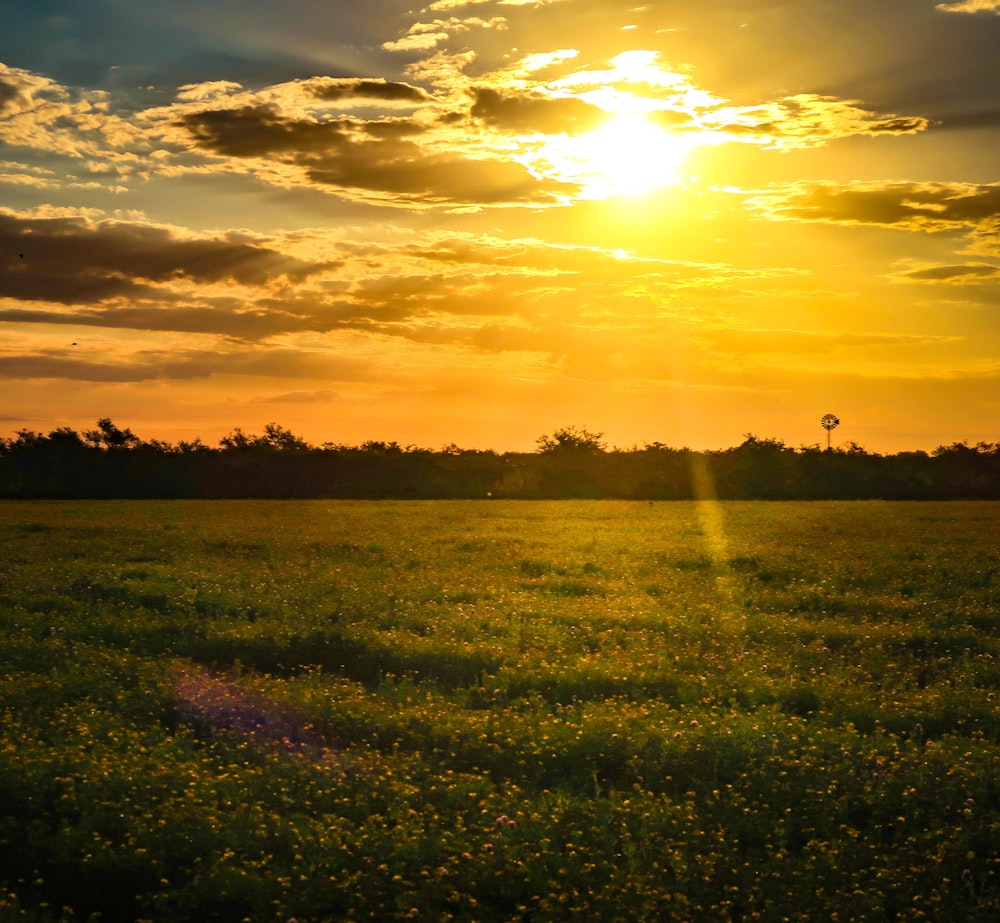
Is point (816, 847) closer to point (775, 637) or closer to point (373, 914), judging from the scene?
point (373, 914)

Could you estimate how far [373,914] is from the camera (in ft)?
27.1

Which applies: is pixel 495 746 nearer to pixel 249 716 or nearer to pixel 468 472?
pixel 249 716

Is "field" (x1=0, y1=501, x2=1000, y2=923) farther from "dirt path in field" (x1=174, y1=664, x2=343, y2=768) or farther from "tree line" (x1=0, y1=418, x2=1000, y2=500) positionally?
"tree line" (x1=0, y1=418, x2=1000, y2=500)

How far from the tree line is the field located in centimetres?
4711

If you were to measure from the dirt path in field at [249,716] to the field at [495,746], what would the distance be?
0.04 meters

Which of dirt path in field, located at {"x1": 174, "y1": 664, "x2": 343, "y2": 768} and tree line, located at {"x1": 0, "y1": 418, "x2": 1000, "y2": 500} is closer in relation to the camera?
dirt path in field, located at {"x1": 174, "y1": 664, "x2": 343, "y2": 768}

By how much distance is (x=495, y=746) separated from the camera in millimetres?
11727

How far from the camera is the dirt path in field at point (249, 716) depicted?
12141 millimetres

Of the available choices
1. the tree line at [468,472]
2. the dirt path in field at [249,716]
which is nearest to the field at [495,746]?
the dirt path in field at [249,716]

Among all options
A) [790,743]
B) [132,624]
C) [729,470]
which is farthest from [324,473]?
[790,743]

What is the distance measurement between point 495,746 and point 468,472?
60605 millimetres

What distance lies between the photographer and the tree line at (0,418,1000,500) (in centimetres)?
7006

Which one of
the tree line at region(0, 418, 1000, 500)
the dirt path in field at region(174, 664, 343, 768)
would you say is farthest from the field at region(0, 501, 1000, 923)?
the tree line at region(0, 418, 1000, 500)

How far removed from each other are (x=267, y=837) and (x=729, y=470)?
219ft
